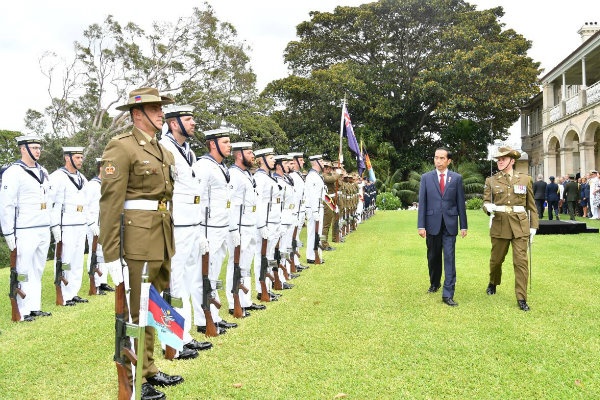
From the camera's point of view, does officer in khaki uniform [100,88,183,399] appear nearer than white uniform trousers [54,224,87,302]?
Yes

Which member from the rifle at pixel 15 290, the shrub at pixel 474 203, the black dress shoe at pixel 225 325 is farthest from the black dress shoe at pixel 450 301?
the shrub at pixel 474 203

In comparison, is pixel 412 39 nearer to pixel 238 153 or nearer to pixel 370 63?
pixel 370 63

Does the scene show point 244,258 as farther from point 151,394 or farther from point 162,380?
point 151,394

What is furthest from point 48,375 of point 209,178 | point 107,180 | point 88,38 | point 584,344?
point 88,38

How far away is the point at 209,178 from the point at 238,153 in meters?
0.97

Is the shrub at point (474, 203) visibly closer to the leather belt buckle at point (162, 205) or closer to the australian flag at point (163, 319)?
the leather belt buckle at point (162, 205)

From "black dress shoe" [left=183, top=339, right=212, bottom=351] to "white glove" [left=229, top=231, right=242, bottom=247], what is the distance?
1.41 metres

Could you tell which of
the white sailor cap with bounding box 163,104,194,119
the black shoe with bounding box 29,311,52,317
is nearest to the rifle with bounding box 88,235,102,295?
the black shoe with bounding box 29,311,52,317

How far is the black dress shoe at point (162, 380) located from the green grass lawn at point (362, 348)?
0.12 meters

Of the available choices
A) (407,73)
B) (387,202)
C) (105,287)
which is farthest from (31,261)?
(407,73)

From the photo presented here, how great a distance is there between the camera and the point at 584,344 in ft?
18.0

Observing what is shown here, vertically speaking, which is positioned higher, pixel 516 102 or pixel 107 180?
pixel 516 102

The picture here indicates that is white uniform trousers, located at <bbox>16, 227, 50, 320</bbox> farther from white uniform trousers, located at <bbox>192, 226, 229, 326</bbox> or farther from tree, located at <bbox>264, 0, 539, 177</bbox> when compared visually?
tree, located at <bbox>264, 0, 539, 177</bbox>

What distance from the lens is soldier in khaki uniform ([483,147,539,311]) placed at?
740cm
